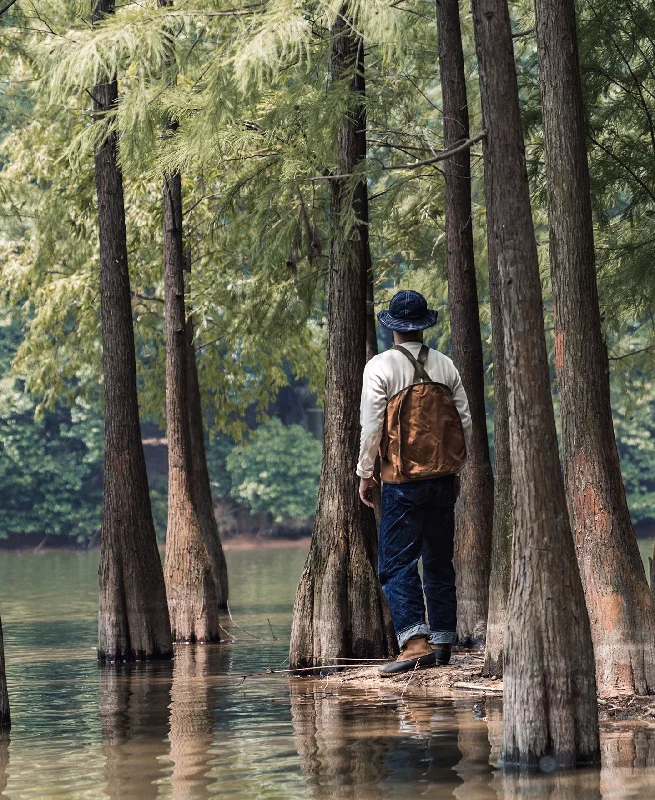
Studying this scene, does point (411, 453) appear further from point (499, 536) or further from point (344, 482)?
point (344, 482)

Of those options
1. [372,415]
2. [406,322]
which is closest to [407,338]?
[406,322]

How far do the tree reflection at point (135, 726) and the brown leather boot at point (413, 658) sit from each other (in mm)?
1588

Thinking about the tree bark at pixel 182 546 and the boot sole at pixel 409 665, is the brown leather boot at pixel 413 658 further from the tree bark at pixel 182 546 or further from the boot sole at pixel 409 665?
the tree bark at pixel 182 546

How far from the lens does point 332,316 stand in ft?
37.7

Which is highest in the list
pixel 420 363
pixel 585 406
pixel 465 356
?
pixel 465 356

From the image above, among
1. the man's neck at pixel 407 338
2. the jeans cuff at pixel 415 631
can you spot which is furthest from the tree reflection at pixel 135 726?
the man's neck at pixel 407 338

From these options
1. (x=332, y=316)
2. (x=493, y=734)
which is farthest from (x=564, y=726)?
(x=332, y=316)

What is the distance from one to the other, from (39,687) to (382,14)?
227 inches

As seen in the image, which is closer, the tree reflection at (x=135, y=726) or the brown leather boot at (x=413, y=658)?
the tree reflection at (x=135, y=726)

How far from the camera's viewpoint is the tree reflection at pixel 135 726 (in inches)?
266

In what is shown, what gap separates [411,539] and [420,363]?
1.19 meters

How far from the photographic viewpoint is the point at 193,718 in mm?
8891

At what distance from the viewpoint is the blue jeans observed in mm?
9617

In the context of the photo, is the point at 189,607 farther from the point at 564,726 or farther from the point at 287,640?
the point at 564,726
